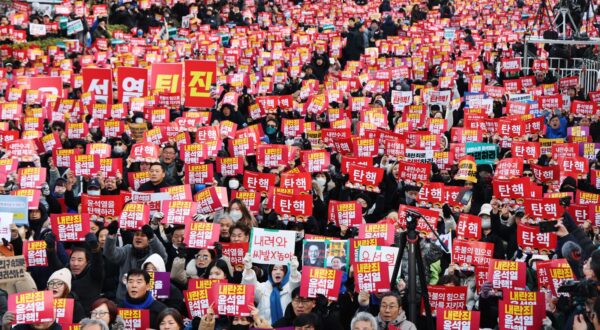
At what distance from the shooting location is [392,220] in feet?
39.4

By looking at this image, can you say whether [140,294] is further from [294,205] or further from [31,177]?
[31,177]

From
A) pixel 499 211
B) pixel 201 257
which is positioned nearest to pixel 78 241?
pixel 201 257

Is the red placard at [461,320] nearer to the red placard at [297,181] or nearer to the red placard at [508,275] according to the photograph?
Answer: the red placard at [508,275]

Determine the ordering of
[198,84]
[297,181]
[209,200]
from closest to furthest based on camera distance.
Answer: [209,200] < [297,181] < [198,84]

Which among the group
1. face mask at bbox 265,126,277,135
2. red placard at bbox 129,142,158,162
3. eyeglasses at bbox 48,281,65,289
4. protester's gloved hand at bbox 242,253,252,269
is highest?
face mask at bbox 265,126,277,135

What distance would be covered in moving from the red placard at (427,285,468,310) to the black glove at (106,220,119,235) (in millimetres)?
3560

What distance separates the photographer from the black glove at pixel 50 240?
36.7 ft

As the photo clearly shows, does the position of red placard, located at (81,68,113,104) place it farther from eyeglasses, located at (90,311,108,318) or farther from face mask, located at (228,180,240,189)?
eyeglasses, located at (90,311,108,318)

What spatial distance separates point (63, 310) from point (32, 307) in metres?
0.42

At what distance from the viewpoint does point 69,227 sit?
1188 centimetres

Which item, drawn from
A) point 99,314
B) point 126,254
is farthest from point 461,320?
point 126,254

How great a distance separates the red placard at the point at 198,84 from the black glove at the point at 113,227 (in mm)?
8390

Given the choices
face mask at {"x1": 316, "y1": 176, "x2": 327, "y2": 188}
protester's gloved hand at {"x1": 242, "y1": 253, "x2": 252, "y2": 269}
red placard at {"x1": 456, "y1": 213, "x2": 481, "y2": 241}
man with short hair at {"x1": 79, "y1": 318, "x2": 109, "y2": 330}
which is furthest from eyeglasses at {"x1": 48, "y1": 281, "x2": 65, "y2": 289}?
face mask at {"x1": 316, "y1": 176, "x2": 327, "y2": 188}

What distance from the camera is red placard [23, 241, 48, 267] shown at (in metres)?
10.9
